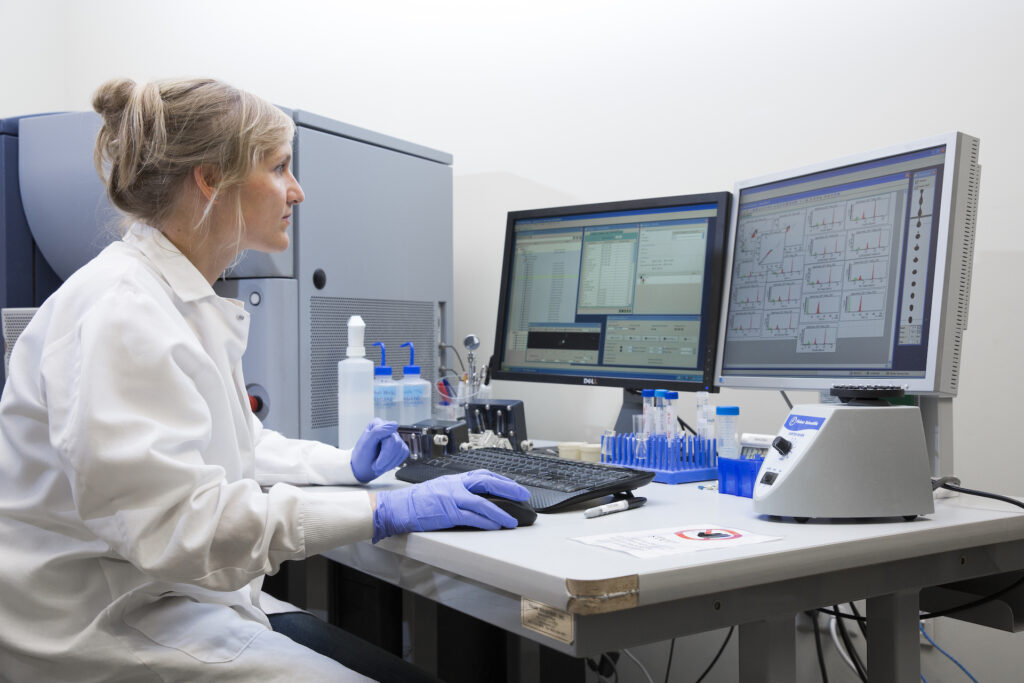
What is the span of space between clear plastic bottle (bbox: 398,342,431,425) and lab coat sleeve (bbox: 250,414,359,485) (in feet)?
0.93

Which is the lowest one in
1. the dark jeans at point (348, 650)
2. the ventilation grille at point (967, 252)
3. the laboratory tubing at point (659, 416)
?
the dark jeans at point (348, 650)

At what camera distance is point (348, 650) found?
1.20m

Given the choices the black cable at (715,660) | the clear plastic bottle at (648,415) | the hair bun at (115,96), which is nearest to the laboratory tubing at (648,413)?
the clear plastic bottle at (648,415)

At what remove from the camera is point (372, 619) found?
5.47ft

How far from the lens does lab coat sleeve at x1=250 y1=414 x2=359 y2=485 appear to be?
128cm

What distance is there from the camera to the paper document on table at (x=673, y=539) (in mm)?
821

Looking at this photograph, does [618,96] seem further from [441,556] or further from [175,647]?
[175,647]

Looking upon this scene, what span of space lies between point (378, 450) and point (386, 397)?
0.34m

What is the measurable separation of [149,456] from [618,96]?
4.62 ft

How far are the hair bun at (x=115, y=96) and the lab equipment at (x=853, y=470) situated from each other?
90 cm

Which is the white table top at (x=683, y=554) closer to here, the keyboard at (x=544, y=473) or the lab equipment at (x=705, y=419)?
the keyboard at (x=544, y=473)

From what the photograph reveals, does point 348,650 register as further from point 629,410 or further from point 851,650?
point 851,650

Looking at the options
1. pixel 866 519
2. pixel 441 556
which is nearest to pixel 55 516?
pixel 441 556

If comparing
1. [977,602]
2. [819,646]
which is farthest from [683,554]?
[819,646]
